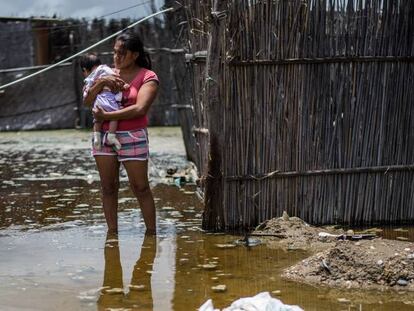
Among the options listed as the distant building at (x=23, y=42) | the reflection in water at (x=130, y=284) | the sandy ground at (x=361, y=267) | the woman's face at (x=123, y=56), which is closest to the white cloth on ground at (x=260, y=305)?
the reflection in water at (x=130, y=284)

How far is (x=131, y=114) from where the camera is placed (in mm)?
5930

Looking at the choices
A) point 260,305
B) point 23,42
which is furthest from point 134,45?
point 23,42

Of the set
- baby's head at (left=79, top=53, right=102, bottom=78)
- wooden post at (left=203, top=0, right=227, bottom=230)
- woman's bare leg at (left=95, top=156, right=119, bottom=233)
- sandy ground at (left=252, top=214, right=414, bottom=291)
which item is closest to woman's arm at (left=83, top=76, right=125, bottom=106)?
baby's head at (left=79, top=53, right=102, bottom=78)

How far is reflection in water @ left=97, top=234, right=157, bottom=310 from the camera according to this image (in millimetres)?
4391

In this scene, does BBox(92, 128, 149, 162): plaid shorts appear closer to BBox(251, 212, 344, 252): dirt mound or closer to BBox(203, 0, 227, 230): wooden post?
BBox(203, 0, 227, 230): wooden post

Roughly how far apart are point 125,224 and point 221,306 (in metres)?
2.65

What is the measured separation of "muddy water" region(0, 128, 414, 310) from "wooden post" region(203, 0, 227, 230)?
0.67ft

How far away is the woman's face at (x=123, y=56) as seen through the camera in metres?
5.99

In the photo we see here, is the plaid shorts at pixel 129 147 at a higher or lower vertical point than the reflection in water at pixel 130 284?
higher

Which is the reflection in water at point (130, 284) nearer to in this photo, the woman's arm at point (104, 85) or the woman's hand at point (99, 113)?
the woman's hand at point (99, 113)

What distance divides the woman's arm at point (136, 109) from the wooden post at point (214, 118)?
0.47 meters

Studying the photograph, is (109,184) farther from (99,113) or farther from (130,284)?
(130,284)

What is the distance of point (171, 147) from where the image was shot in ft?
46.0

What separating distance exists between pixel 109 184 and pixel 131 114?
66cm
